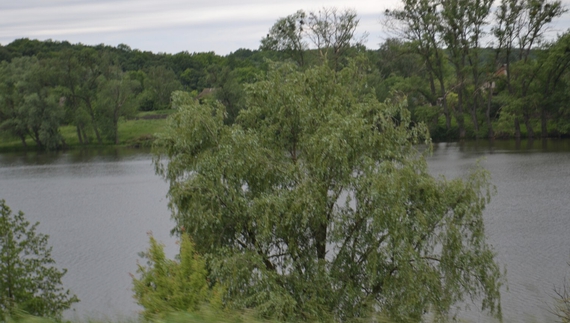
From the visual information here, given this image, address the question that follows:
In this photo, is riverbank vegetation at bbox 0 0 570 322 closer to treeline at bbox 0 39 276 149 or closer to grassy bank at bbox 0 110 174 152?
treeline at bbox 0 39 276 149

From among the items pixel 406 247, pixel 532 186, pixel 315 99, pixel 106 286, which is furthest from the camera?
pixel 532 186

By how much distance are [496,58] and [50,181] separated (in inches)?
1491

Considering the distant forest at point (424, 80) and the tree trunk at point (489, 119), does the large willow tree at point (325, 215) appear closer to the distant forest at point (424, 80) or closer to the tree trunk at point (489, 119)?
the distant forest at point (424, 80)

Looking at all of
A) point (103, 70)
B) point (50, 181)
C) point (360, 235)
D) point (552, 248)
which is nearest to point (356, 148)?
point (360, 235)

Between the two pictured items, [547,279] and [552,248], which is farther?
[552,248]

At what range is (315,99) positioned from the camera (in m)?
16.3

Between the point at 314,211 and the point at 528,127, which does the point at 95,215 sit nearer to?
the point at 314,211

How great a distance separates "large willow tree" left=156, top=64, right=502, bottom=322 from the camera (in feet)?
42.6

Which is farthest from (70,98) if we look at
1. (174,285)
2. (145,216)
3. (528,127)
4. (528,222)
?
(174,285)

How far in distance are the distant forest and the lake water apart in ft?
19.4

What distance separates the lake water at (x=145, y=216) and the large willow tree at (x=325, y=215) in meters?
1.94

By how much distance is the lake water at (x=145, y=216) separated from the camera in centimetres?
1692

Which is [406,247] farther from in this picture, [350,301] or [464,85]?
[464,85]

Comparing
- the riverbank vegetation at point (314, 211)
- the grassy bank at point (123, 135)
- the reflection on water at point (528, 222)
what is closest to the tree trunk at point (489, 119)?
the reflection on water at point (528, 222)
